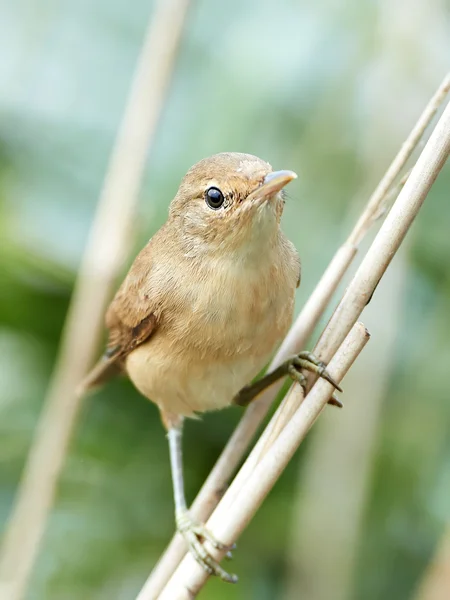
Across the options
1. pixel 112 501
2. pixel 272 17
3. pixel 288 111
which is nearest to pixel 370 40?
pixel 288 111

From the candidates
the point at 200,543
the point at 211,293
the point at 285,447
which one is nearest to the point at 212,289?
the point at 211,293

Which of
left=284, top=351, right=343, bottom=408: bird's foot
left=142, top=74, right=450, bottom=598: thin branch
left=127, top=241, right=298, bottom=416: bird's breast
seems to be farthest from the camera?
left=127, top=241, right=298, bottom=416: bird's breast

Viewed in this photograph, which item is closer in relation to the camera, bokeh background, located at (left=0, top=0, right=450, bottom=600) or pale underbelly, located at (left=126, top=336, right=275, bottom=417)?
pale underbelly, located at (left=126, top=336, right=275, bottom=417)

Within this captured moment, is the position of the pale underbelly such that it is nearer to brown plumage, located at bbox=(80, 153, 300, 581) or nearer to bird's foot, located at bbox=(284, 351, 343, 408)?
brown plumage, located at bbox=(80, 153, 300, 581)

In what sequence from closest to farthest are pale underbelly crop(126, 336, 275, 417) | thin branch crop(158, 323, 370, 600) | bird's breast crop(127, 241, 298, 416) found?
thin branch crop(158, 323, 370, 600) → bird's breast crop(127, 241, 298, 416) → pale underbelly crop(126, 336, 275, 417)

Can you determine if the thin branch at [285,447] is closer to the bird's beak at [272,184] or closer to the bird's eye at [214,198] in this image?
the bird's beak at [272,184]

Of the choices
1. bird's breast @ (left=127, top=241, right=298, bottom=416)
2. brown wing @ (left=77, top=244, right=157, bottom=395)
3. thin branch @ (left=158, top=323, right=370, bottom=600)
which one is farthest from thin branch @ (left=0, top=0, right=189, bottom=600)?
thin branch @ (left=158, top=323, right=370, bottom=600)

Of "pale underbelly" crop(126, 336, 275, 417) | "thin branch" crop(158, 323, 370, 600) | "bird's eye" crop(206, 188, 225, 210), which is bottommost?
"pale underbelly" crop(126, 336, 275, 417)
